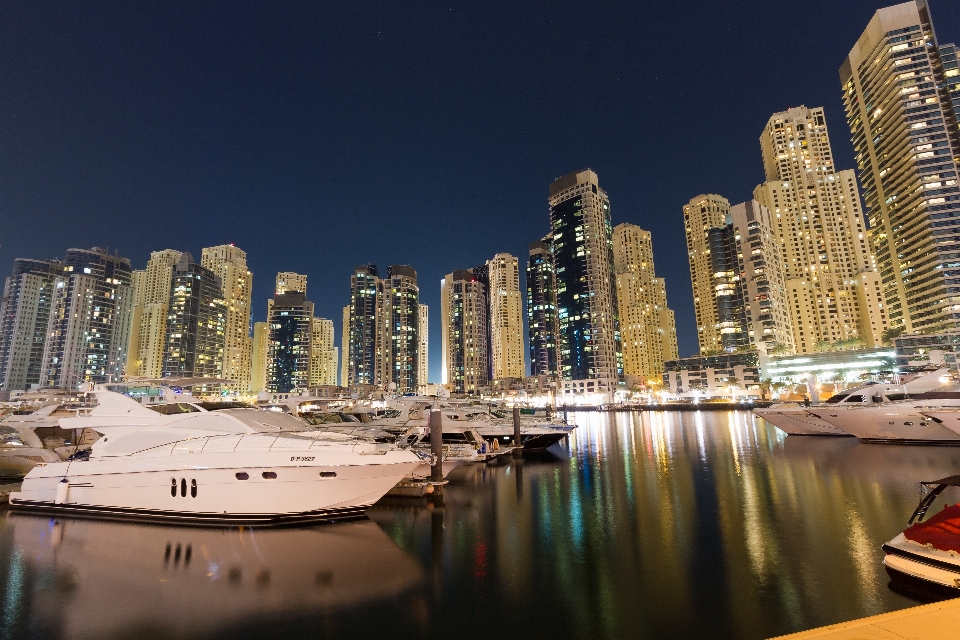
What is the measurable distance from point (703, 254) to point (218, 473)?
19940cm

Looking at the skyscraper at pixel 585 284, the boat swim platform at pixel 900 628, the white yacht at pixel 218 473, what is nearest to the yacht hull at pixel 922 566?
the boat swim platform at pixel 900 628

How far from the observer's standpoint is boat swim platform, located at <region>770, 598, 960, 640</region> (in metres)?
4.09

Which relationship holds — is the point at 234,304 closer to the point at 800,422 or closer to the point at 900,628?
the point at 800,422

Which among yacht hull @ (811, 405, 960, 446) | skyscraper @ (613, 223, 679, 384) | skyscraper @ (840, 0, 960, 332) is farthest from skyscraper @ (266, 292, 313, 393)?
skyscraper @ (840, 0, 960, 332)

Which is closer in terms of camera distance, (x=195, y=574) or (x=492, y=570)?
(x=195, y=574)

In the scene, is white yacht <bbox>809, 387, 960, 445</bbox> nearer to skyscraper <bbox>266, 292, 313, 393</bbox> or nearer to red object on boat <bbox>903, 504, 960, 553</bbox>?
red object on boat <bbox>903, 504, 960, 553</bbox>

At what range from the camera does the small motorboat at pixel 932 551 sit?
8.27 m

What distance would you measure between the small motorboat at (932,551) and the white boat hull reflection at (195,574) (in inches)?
387

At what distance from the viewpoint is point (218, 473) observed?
44.1ft

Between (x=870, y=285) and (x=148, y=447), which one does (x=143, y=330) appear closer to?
(x=148, y=447)

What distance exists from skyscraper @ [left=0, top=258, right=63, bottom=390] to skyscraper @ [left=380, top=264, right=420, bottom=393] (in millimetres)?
102733

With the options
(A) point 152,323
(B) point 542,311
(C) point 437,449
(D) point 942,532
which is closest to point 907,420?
(D) point 942,532

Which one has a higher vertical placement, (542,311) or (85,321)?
(542,311)

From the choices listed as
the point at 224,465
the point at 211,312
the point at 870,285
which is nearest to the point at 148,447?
A: the point at 224,465
